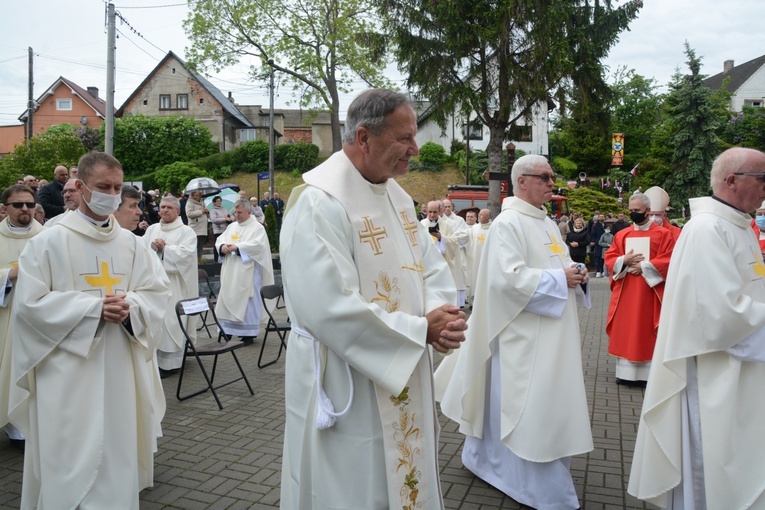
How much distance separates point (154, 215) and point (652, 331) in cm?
1084

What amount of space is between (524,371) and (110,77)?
15646 millimetres

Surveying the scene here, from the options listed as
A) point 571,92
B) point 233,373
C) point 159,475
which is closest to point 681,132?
point 571,92

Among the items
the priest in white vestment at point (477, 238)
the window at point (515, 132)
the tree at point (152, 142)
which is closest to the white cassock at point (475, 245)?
the priest in white vestment at point (477, 238)

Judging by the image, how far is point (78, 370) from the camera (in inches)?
137

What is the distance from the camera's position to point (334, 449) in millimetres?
2455

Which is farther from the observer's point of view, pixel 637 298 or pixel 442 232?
pixel 442 232

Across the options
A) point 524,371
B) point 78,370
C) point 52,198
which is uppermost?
point 52,198

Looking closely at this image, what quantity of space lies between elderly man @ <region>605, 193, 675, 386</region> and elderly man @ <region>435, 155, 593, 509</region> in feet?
8.80

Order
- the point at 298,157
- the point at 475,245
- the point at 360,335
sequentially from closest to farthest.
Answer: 1. the point at 360,335
2. the point at 475,245
3. the point at 298,157

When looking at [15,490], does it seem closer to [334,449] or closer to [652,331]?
[334,449]

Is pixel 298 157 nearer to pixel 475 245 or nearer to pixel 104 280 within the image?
pixel 475 245

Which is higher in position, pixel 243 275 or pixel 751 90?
pixel 751 90

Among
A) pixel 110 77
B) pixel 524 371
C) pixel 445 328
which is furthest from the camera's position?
pixel 110 77

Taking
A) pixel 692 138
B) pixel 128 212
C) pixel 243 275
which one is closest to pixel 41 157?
pixel 243 275
